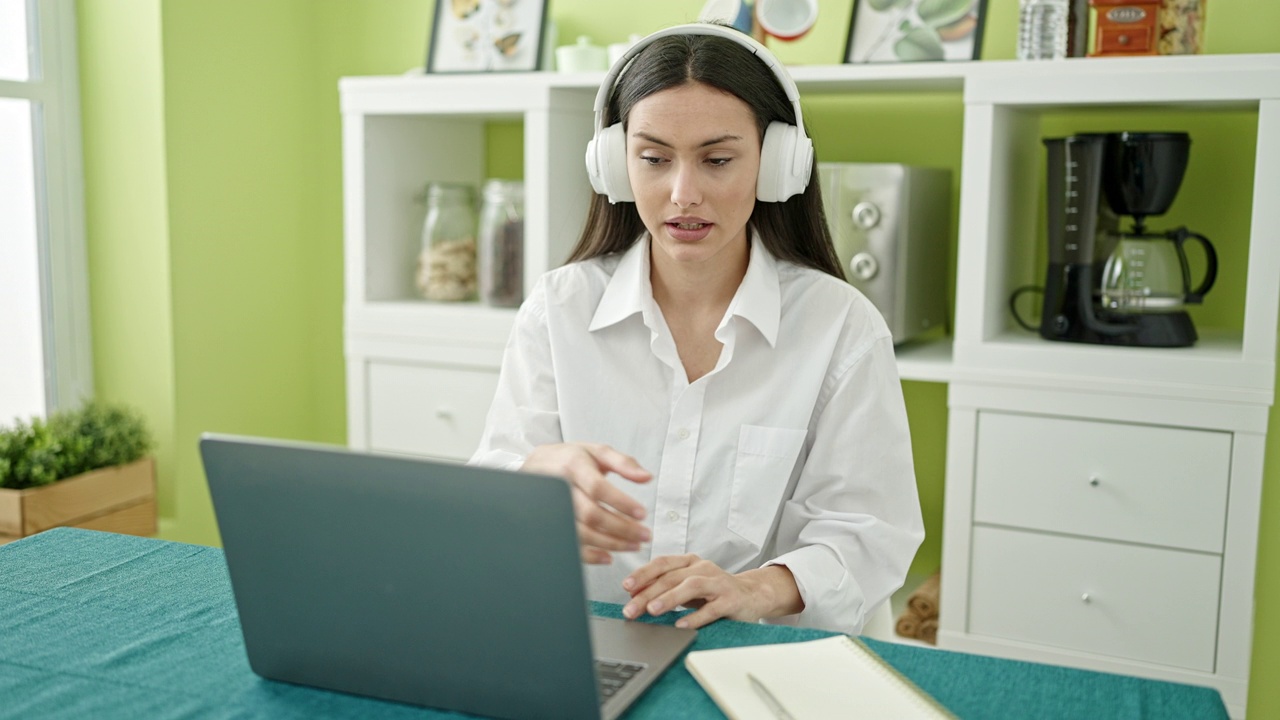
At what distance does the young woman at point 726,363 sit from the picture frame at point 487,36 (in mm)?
1101

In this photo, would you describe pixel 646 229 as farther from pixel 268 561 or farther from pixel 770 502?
pixel 268 561

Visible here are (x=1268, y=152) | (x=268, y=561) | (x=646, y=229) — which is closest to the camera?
(x=268, y=561)

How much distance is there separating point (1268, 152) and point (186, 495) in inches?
89.0

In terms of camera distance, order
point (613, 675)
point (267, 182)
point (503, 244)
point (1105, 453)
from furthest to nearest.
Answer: point (267, 182) → point (503, 244) → point (1105, 453) → point (613, 675)

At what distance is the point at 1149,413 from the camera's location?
2010 mm

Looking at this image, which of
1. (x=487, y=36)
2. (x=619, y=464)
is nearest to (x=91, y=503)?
(x=487, y=36)

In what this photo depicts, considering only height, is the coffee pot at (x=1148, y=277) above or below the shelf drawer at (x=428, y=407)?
above

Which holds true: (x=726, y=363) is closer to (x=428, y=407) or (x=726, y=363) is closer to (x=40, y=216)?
(x=428, y=407)

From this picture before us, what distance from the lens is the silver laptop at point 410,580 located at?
32.0 inches

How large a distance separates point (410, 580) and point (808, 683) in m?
0.32

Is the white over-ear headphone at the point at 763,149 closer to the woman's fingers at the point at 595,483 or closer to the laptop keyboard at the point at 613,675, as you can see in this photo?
the woman's fingers at the point at 595,483

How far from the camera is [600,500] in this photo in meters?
1.07

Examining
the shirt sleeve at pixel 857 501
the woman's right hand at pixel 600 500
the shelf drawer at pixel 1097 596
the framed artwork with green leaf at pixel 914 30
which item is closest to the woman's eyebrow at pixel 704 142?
the shirt sleeve at pixel 857 501

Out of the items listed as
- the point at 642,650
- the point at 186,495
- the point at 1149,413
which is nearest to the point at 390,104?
the point at 186,495
